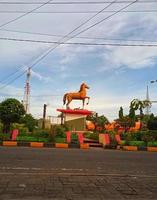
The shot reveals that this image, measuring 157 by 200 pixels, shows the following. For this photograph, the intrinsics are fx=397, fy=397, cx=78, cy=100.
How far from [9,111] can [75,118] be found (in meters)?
13.0

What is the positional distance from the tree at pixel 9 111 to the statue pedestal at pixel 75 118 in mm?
10552

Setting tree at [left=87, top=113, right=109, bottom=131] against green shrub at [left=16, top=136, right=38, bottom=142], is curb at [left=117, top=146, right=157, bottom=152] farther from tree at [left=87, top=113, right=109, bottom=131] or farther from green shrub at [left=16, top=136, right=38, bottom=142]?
tree at [left=87, top=113, right=109, bottom=131]

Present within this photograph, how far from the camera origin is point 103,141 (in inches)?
1117

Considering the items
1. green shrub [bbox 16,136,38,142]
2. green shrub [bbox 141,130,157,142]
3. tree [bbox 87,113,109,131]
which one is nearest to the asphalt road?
green shrub [bbox 16,136,38,142]

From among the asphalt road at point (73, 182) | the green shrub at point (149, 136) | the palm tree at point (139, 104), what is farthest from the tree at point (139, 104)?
the asphalt road at point (73, 182)

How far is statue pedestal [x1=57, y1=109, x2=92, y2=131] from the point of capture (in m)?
41.6

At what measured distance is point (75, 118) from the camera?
4288 centimetres

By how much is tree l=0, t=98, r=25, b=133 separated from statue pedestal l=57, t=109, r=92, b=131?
34.6 ft

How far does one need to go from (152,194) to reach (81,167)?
456cm

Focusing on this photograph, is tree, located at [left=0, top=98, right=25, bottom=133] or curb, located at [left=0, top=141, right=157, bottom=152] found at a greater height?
tree, located at [left=0, top=98, right=25, bottom=133]

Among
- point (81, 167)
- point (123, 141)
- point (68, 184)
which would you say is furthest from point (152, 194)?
point (123, 141)

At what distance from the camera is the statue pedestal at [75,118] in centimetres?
4159

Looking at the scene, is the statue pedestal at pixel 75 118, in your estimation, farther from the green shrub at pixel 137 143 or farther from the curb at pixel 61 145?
the curb at pixel 61 145

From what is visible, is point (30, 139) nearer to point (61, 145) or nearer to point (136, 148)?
point (61, 145)
